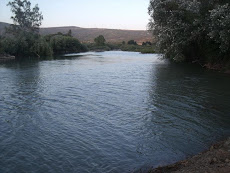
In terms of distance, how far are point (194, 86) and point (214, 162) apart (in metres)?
17.1

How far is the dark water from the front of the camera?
934 cm

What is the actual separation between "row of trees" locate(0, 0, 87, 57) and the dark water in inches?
2451

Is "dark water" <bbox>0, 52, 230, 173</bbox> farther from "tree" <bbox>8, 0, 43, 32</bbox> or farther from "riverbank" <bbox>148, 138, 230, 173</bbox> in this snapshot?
"tree" <bbox>8, 0, 43, 32</bbox>

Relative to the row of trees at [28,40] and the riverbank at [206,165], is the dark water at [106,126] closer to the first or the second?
the riverbank at [206,165]

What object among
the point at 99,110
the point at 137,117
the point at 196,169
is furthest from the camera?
the point at 99,110

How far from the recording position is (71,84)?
2567cm

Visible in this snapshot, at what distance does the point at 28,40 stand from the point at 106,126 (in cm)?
8000

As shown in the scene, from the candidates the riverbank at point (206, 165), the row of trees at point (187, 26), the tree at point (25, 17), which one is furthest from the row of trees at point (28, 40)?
the riverbank at point (206, 165)

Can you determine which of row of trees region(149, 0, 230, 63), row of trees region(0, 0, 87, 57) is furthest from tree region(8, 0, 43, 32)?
row of trees region(149, 0, 230, 63)

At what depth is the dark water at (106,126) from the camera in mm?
9336

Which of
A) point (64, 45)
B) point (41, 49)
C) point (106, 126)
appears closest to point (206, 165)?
point (106, 126)

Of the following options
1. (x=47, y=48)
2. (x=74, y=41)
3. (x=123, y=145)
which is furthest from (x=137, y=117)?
(x=74, y=41)

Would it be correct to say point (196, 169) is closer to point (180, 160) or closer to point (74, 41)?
point (180, 160)

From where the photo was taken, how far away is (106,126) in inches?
509
